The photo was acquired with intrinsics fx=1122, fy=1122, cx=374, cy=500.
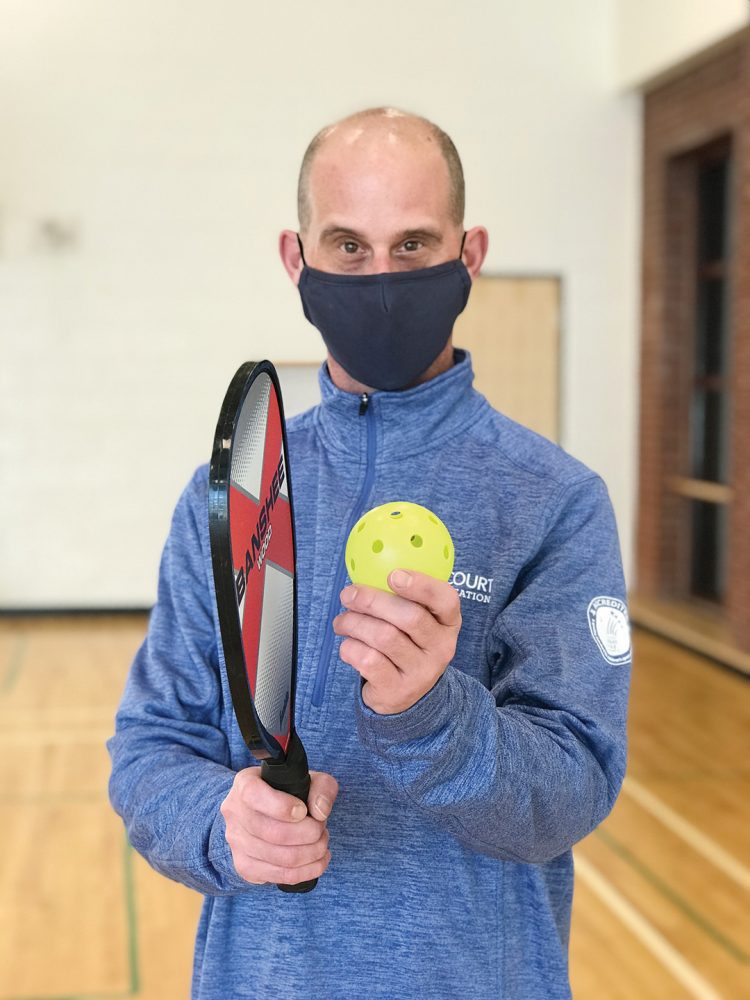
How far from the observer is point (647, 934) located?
3.40m

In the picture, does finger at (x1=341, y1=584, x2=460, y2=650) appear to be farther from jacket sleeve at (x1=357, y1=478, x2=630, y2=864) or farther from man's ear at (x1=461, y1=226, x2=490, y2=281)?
man's ear at (x1=461, y1=226, x2=490, y2=281)

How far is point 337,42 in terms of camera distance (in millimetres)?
7758

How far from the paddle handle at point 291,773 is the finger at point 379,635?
0.19m

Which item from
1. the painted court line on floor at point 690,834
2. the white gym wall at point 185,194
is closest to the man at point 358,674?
the painted court line on floor at point 690,834

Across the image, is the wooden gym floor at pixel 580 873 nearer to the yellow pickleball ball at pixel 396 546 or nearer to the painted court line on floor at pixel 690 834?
the painted court line on floor at pixel 690 834

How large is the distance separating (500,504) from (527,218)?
7361 millimetres

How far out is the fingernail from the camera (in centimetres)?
94

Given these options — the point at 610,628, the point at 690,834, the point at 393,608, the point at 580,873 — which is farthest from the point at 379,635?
the point at 690,834

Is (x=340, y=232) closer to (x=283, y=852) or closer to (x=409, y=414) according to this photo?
(x=409, y=414)

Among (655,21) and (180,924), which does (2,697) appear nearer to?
(180,924)

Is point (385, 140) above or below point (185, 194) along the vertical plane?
below

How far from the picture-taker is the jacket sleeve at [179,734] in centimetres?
113

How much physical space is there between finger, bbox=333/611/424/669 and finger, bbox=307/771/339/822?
231mm

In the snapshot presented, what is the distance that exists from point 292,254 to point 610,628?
0.59 meters
